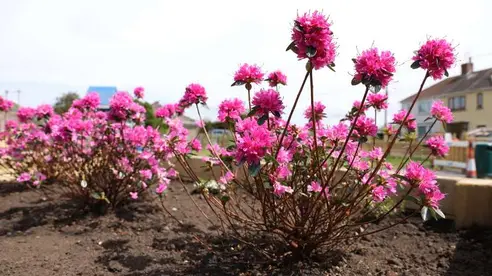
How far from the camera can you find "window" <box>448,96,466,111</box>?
37.3m

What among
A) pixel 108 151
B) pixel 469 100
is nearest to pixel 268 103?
pixel 108 151

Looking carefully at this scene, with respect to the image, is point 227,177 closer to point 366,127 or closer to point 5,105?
point 366,127

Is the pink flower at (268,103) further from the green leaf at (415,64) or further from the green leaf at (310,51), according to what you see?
the green leaf at (415,64)

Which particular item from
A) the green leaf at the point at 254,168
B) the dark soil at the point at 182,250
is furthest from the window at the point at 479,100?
the green leaf at the point at 254,168

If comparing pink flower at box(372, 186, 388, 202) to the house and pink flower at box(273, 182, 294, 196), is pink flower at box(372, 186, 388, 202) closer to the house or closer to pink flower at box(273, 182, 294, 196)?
pink flower at box(273, 182, 294, 196)

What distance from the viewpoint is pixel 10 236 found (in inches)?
143

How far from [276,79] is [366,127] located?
0.58m

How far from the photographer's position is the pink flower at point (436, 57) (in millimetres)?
1895

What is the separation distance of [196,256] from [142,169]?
1.50m

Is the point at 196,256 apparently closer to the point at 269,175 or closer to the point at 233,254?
the point at 233,254

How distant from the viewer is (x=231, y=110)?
2.50m

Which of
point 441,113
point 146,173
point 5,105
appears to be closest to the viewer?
point 441,113

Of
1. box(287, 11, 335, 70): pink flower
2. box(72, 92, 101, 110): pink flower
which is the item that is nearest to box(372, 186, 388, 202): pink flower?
box(287, 11, 335, 70): pink flower

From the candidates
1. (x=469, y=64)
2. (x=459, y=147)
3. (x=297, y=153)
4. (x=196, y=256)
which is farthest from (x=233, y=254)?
(x=469, y=64)
